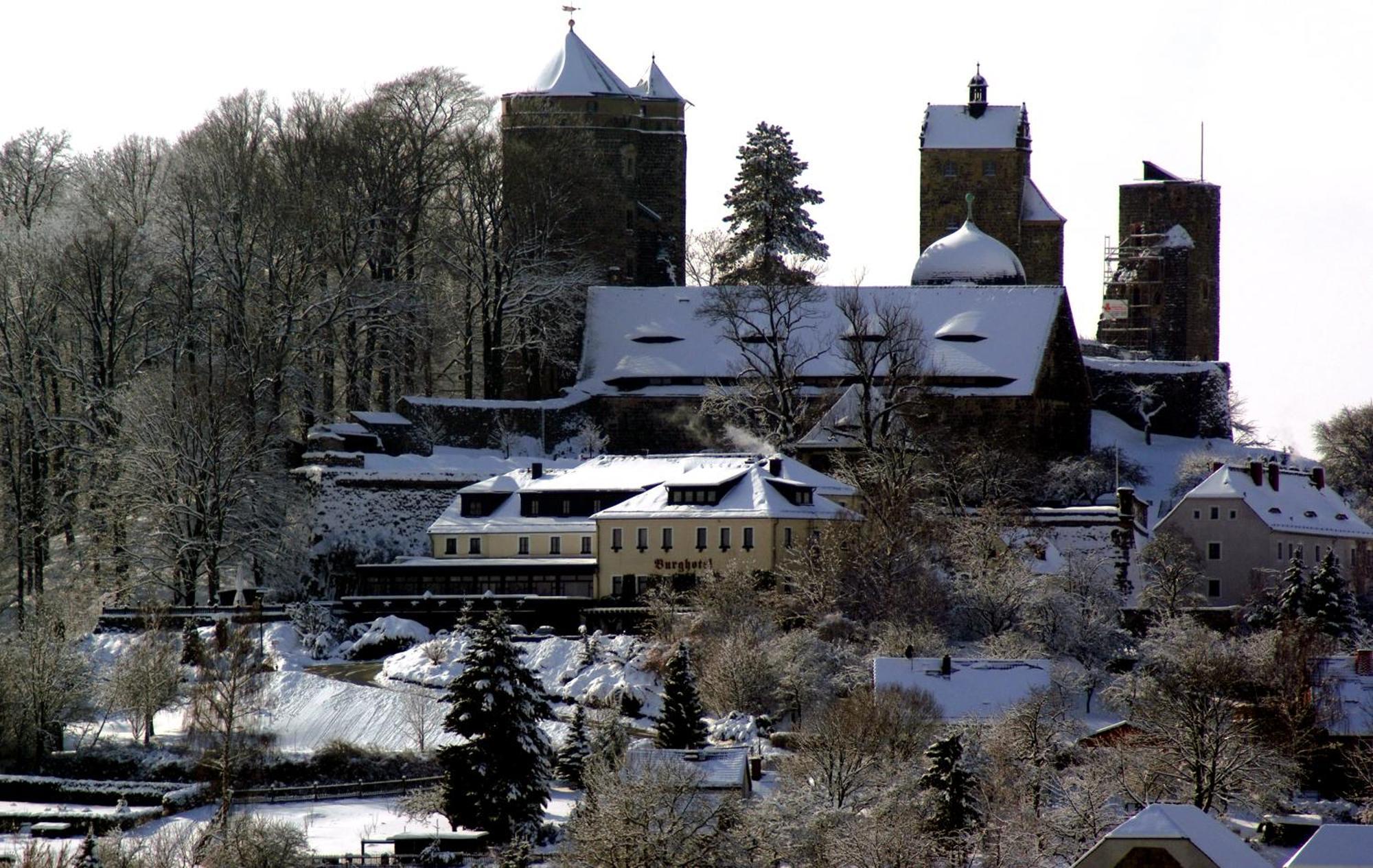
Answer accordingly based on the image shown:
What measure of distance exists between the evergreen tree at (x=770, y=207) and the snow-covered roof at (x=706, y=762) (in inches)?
1517

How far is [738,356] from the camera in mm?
81062

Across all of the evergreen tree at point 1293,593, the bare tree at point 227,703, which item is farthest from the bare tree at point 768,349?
the bare tree at point 227,703

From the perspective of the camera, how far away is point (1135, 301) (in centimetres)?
10062

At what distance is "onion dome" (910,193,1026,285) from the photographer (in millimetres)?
87125

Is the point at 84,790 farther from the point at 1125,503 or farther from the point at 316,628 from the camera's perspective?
the point at 1125,503

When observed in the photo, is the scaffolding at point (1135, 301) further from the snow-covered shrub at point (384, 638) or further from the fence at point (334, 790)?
the fence at point (334, 790)

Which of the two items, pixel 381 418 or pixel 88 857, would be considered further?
pixel 381 418

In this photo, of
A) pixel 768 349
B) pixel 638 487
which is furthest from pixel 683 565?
pixel 768 349

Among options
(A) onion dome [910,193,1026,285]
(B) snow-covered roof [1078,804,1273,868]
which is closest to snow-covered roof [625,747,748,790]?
(B) snow-covered roof [1078,804,1273,868]

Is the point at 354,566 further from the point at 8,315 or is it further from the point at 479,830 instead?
the point at 479,830

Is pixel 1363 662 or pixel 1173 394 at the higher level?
pixel 1173 394

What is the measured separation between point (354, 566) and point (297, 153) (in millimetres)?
13276

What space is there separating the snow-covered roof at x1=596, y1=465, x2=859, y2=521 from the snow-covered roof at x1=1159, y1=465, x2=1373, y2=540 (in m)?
12.7

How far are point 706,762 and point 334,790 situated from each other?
866 centimetres
